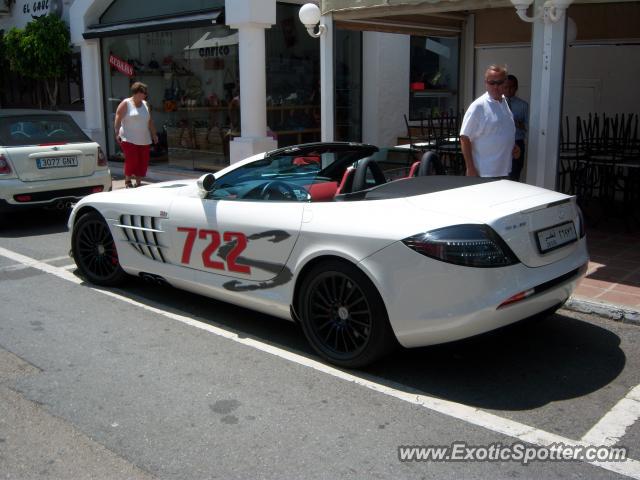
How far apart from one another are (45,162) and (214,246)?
4964 mm

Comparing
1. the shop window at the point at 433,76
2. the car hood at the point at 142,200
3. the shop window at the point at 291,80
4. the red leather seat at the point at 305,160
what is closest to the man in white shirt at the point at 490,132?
the red leather seat at the point at 305,160

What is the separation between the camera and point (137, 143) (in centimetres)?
1078

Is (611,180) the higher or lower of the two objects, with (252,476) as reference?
higher

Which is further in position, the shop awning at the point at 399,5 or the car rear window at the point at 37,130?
the car rear window at the point at 37,130

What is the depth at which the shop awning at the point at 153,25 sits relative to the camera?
11.9 m

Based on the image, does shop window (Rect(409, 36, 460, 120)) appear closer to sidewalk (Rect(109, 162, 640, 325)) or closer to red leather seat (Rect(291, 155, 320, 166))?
sidewalk (Rect(109, 162, 640, 325))

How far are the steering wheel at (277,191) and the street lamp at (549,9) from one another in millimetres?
3233

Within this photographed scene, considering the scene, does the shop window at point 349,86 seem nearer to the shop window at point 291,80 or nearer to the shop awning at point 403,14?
the shop window at point 291,80

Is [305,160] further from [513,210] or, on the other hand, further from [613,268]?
[613,268]

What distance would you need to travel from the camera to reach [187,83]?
13.7m

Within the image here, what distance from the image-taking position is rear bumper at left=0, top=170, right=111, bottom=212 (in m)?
8.90

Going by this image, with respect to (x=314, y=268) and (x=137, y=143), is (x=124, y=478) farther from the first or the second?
(x=137, y=143)

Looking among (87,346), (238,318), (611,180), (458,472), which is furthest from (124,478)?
(611,180)

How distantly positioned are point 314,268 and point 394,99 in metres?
9.80
